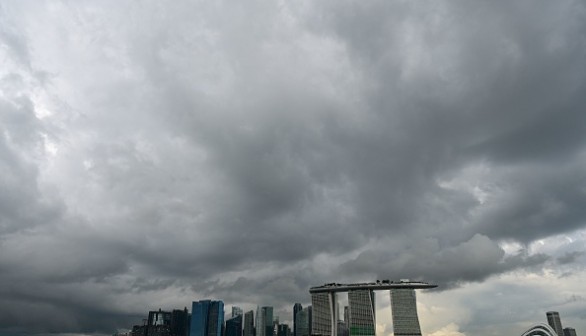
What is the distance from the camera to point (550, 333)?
19975 cm

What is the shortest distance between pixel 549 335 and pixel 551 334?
3052 mm

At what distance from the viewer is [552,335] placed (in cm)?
19425

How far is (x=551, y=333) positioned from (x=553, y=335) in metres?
6.38

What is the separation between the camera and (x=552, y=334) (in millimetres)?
195125

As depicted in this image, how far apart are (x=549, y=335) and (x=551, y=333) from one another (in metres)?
2.21

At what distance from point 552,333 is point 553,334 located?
3043 mm

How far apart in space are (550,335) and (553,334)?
514 centimetres

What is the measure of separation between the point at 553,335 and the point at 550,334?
7.38 meters

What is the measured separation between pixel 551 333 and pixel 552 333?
1804 mm

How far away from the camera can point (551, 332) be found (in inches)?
7840

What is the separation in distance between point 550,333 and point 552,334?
16.8 ft

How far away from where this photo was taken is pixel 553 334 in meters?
194

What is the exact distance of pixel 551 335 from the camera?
197 m

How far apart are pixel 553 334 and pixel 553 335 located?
5.23 ft
